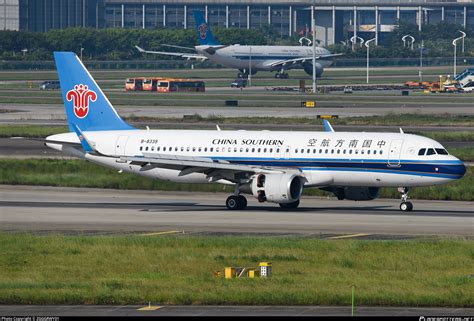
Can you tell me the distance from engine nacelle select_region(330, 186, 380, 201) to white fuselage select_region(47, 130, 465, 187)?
1.03 meters

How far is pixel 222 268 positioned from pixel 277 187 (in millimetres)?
17818

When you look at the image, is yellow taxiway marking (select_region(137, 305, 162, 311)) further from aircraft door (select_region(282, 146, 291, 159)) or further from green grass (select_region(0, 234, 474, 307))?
aircraft door (select_region(282, 146, 291, 159))

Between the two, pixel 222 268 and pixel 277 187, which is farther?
pixel 277 187

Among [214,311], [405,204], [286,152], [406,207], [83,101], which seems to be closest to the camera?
[214,311]

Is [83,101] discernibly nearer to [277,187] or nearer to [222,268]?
[277,187]

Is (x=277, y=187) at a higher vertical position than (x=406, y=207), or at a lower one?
higher

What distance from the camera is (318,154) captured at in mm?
58344

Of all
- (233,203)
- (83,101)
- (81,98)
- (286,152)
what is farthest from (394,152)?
(81,98)

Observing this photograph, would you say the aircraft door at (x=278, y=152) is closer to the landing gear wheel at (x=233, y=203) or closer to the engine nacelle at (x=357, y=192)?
the landing gear wheel at (x=233, y=203)

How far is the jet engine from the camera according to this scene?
194ft

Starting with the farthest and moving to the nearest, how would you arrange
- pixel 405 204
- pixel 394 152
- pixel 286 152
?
pixel 286 152
pixel 405 204
pixel 394 152

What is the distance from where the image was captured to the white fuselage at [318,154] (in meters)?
57.2

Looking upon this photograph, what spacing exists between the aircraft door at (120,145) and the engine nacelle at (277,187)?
8415 millimetres

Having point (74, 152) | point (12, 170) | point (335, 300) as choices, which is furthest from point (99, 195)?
point (335, 300)
